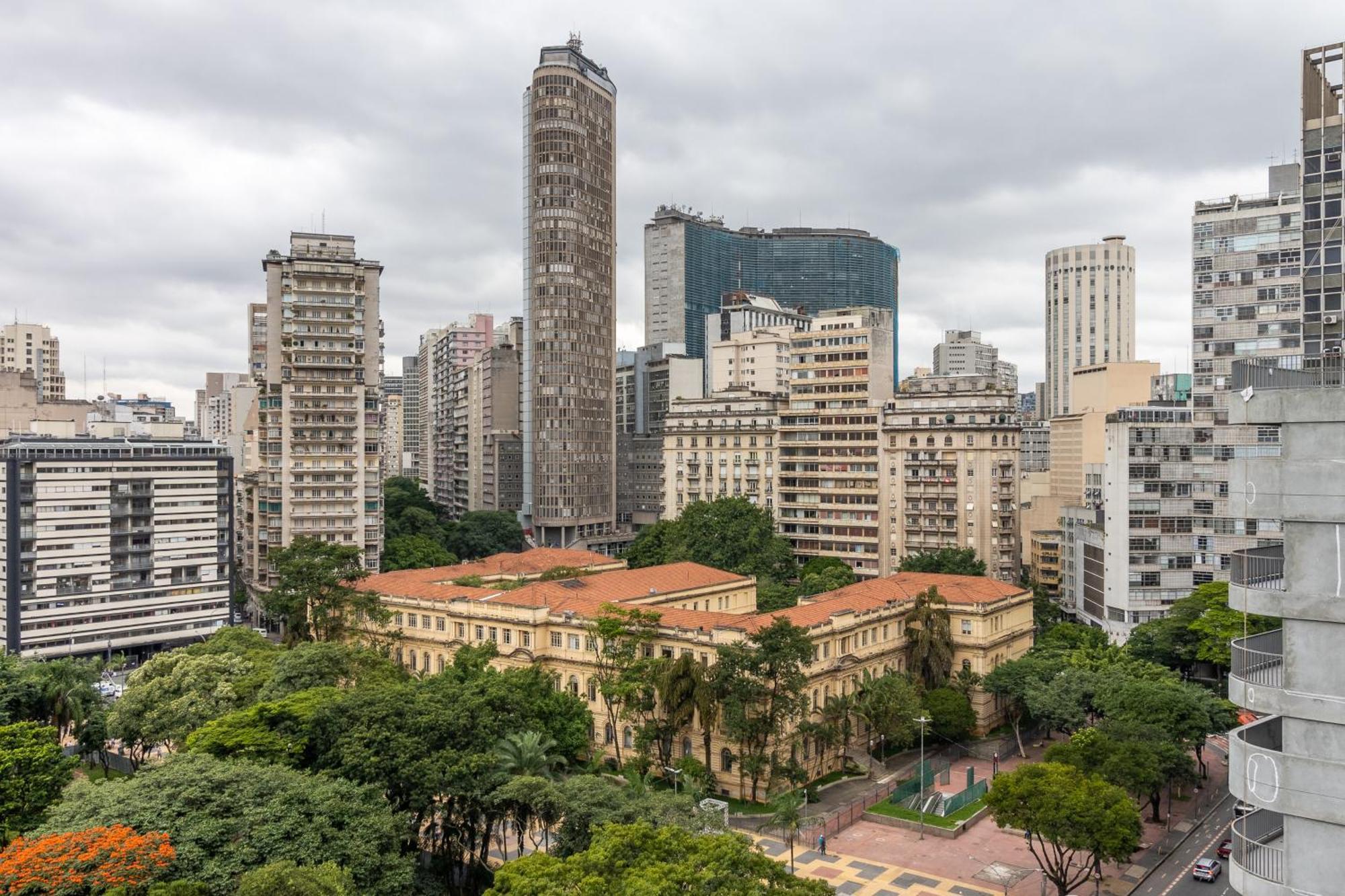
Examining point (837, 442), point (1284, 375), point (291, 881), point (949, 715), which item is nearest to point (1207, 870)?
point (949, 715)

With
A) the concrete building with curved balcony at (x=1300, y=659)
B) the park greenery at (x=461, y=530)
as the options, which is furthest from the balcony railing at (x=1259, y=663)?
the park greenery at (x=461, y=530)

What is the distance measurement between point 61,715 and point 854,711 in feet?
178

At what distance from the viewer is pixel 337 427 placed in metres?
123

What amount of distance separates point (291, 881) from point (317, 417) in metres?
→ 94.5

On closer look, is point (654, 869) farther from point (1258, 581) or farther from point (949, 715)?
point (949, 715)

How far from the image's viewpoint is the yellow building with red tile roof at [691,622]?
2655 inches

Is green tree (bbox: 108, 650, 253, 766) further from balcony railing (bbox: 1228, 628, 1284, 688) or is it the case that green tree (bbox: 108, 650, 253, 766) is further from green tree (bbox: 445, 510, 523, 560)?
green tree (bbox: 445, 510, 523, 560)

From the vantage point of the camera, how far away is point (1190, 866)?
53.5 m

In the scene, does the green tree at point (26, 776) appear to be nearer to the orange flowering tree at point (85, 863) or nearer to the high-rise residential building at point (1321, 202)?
the orange flowering tree at point (85, 863)

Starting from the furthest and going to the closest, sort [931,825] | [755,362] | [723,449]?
[755,362] < [723,449] < [931,825]

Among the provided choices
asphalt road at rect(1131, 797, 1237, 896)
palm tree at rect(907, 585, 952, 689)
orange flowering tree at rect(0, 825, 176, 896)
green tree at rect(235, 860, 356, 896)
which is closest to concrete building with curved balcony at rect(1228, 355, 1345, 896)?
green tree at rect(235, 860, 356, 896)

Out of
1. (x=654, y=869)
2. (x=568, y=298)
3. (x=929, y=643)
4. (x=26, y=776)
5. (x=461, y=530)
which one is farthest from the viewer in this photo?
(x=568, y=298)

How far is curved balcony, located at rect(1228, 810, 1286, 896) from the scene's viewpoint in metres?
21.0

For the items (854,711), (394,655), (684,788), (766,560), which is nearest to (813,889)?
(684,788)
